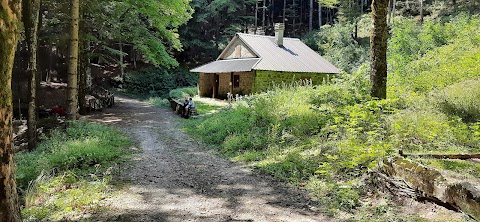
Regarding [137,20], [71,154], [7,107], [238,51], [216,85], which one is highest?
[137,20]

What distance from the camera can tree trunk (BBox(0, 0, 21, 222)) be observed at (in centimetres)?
315

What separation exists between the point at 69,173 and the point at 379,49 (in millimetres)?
7180

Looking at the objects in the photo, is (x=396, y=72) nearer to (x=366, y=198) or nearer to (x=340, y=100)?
(x=340, y=100)

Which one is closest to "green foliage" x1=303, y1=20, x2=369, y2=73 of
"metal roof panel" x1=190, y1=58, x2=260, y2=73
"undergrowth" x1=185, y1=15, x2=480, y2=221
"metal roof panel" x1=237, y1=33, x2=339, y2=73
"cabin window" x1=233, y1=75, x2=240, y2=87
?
"metal roof panel" x1=237, y1=33, x2=339, y2=73

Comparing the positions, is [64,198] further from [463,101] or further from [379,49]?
[463,101]

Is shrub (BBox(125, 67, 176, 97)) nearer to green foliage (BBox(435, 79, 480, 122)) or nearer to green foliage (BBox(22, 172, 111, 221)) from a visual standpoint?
green foliage (BBox(22, 172, 111, 221))

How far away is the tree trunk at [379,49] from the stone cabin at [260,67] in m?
12.6

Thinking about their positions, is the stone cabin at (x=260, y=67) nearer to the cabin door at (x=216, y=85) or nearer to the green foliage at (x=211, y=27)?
the cabin door at (x=216, y=85)

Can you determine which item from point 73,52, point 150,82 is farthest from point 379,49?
point 150,82

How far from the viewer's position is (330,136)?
7363 mm

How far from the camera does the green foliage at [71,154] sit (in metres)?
6.75

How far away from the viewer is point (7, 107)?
321 centimetres

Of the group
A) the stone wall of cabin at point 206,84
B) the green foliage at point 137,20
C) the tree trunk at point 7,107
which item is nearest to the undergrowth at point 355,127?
the tree trunk at point 7,107

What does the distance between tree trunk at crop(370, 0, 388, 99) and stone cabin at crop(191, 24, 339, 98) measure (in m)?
12.6
